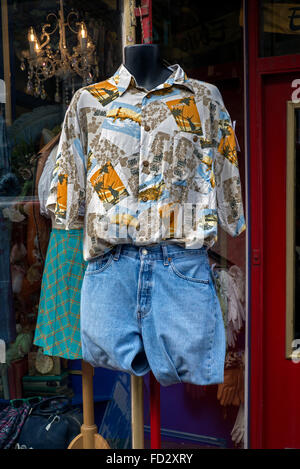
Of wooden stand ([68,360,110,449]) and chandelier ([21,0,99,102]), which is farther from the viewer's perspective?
chandelier ([21,0,99,102])

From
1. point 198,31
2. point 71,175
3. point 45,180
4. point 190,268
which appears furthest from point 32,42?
point 190,268

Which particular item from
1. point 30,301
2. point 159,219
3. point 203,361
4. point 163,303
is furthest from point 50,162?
point 203,361

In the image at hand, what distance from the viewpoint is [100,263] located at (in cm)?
160

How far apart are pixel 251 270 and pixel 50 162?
111 cm

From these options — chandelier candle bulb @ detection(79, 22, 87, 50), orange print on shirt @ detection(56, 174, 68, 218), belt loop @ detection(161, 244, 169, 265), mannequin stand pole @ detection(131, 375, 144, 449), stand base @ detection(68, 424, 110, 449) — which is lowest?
stand base @ detection(68, 424, 110, 449)

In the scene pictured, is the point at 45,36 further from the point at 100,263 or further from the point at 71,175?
the point at 100,263

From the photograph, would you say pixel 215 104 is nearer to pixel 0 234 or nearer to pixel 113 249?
pixel 113 249

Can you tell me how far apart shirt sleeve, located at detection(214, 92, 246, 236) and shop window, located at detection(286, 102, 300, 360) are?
857 millimetres

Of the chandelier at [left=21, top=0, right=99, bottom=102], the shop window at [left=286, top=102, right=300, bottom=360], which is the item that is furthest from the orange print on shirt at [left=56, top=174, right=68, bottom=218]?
the shop window at [left=286, top=102, right=300, bottom=360]

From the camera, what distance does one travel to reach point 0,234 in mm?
2283

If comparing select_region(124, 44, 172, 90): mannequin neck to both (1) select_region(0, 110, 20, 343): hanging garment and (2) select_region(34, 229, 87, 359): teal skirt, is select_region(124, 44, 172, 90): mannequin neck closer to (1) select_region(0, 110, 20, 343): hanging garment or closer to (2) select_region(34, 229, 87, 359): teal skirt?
(2) select_region(34, 229, 87, 359): teal skirt

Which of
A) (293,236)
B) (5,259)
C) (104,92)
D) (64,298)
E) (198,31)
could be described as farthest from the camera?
(198,31)

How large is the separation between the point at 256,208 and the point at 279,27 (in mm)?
Result: 862

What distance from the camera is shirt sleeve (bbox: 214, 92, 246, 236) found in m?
1.63
